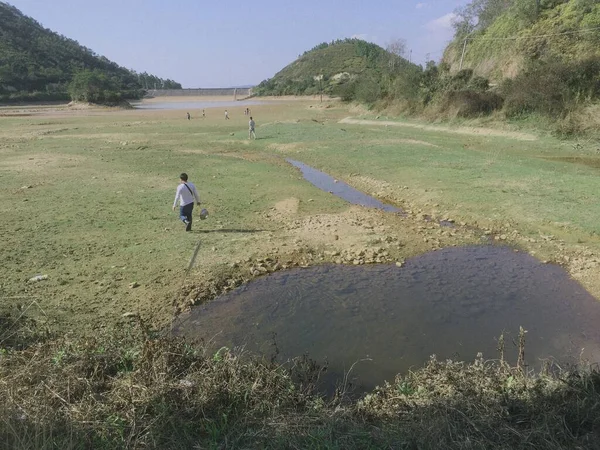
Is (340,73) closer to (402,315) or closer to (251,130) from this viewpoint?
(251,130)

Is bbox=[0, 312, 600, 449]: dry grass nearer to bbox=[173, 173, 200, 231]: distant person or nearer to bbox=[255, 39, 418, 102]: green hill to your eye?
bbox=[173, 173, 200, 231]: distant person

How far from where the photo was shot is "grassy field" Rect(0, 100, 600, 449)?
3.67 meters

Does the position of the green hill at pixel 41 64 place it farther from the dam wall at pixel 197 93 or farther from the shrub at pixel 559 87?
the shrub at pixel 559 87

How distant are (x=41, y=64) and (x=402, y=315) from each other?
141m

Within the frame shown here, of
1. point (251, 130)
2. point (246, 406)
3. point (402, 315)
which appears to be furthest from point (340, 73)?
point (246, 406)

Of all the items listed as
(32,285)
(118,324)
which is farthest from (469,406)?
(32,285)

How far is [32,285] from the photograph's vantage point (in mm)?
7711

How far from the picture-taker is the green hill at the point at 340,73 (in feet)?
184

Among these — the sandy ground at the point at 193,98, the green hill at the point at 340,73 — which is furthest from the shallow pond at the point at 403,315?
the sandy ground at the point at 193,98

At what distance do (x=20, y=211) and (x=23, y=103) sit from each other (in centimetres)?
9562

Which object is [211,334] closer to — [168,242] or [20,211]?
[168,242]

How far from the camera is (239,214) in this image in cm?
1234

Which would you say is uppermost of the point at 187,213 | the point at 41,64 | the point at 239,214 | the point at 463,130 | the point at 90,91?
the point at 41,64

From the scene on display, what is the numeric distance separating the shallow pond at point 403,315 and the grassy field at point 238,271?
583 mm
